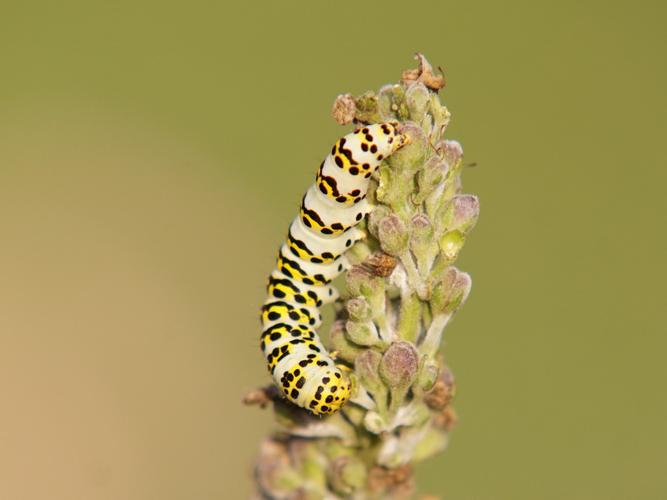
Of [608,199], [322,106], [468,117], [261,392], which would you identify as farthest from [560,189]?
[261,392]

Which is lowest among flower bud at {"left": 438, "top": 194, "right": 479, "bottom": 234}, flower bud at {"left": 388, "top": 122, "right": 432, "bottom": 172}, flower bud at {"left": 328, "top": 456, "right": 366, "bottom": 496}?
flower bud at {"left": 328, "top": 456, "right": 366, "bottom": 496}

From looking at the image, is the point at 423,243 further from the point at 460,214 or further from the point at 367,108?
the point at 367,108

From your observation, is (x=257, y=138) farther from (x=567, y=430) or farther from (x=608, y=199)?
(x=567, y=430)

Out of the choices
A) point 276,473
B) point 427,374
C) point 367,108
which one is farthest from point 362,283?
point 276,473

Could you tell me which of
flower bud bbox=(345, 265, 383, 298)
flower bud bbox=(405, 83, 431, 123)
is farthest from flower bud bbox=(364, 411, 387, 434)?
flower bud bbox=(405, 83, 431, 123)

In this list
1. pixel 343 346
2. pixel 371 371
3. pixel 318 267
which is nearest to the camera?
pixel 371 371

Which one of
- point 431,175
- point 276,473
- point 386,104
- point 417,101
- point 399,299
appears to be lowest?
point 276,473

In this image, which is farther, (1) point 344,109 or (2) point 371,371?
(1) point 344,109

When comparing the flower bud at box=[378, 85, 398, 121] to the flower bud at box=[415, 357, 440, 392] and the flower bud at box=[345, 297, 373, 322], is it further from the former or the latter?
the flower bud at box=[415, 357, 440, 392]
